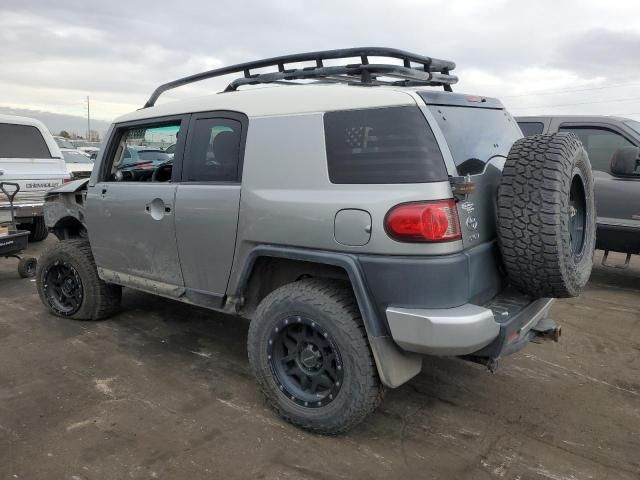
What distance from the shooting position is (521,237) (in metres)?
2.70

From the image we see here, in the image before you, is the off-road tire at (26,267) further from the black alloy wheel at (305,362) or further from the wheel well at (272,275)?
the black alloy wheel at (305,362)

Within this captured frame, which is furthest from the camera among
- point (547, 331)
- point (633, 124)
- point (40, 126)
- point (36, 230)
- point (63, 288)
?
point (36, 230)

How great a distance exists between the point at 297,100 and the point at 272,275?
112cm

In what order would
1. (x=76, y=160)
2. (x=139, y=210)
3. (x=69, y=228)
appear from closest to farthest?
(x=139, y=210)
(x=69, y=228)
(x=76, y=160)

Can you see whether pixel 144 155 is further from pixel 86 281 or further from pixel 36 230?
pixel 36 230

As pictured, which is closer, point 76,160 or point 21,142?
point 21,142

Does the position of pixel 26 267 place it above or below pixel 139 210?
below

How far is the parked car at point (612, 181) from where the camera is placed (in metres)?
5.89

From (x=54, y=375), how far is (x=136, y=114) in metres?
2.09

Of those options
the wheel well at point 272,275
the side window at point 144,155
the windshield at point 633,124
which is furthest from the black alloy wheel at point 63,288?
the windshield at point 633,124

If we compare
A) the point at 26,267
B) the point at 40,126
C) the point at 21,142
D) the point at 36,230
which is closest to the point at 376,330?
the point at 26,267

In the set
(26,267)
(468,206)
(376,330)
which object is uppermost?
(468,206)

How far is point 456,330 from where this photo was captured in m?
2.48

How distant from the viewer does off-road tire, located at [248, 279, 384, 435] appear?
9.04 ft
